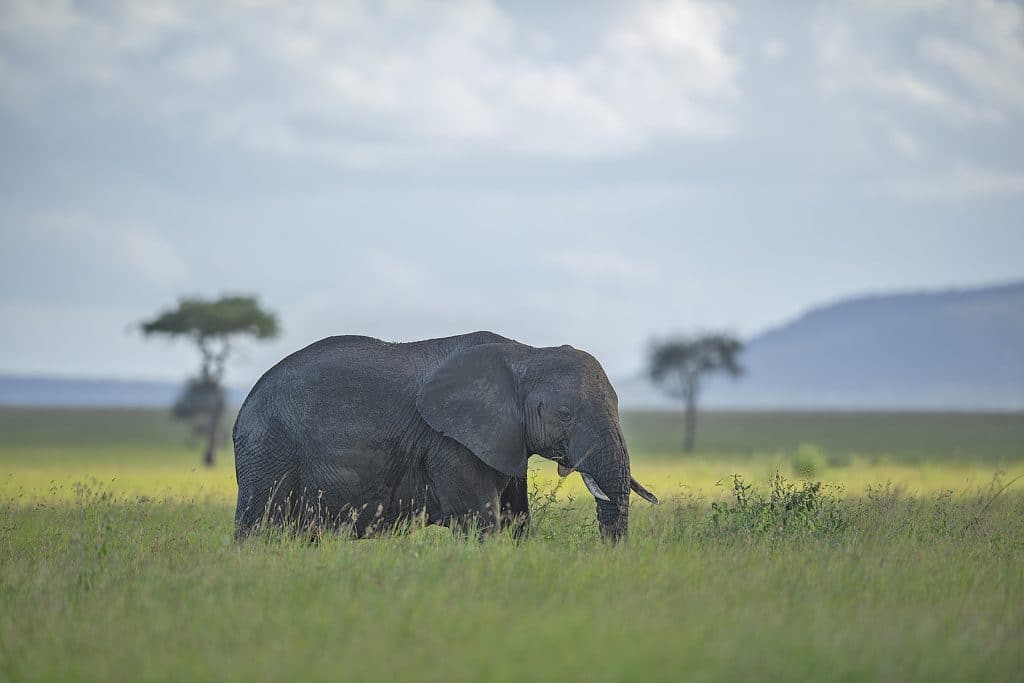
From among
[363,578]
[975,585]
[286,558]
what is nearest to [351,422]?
[286,558]

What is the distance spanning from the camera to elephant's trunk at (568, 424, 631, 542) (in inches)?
487

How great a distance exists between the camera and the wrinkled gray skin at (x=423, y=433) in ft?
41.7

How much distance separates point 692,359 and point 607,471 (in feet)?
219

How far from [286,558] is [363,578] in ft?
4.33

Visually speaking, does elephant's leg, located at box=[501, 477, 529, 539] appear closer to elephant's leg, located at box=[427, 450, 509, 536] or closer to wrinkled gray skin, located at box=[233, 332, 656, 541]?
wrinkled gray skin, located at box=[233, 332, 656, 541]

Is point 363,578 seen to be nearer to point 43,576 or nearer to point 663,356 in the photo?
point 43,576

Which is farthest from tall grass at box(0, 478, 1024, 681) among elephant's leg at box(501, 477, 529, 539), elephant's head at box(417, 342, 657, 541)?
elephant's head at box(417, 342, 657, 541)

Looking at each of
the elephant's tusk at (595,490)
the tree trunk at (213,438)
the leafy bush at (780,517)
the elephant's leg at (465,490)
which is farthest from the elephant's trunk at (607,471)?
the tree trunk at (213,438)

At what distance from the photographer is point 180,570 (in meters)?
11.4

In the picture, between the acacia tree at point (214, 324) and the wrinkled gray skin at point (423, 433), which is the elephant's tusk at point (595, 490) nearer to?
the wrinkled gray skin at point (423, 433)

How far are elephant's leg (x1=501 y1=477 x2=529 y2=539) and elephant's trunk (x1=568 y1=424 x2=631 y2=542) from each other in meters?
1.08

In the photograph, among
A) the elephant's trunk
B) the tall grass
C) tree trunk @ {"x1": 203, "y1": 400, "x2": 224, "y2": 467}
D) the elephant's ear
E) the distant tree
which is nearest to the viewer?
the tall grass

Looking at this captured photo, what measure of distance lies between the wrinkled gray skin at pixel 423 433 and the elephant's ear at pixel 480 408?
0.04 feet

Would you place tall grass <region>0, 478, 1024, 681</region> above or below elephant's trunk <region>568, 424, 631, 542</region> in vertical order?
below
